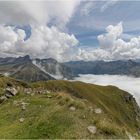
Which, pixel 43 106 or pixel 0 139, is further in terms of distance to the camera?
pixel 43 106

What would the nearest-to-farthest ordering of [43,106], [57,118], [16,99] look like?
1. [57,118]
2. [43,106]
3. [16,99]

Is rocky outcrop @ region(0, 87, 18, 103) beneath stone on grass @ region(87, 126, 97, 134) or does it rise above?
above

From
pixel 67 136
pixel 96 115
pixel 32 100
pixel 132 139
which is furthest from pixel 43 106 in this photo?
pixel 132 139

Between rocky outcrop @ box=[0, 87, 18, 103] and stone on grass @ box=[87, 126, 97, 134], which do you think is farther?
rocky outcrop @ box=[0, 87, 18, 103]

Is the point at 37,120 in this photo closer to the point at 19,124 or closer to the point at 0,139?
the point at 19,124

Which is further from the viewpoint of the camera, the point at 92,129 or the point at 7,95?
the point at 7,95

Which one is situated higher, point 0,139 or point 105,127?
point 105,127

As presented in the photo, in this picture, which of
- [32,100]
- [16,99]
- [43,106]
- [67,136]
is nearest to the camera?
[67,136]

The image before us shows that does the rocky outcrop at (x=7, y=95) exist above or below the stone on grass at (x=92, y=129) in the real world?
above

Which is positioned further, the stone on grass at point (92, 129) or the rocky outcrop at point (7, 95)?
the rocky outcrop at point (7, 95)

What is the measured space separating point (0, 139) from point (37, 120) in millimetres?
4566

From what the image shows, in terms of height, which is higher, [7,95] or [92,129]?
[7,95]

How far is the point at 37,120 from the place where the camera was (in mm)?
28594

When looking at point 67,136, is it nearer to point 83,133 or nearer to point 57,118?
point 83,133
